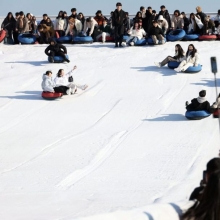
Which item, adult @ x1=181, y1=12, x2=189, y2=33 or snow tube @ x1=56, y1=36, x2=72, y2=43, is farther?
snow tube @ x1=56, y1=36, x2=72, y2=43

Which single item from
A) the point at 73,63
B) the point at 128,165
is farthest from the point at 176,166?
the point at 73,63

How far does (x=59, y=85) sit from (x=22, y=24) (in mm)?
7392

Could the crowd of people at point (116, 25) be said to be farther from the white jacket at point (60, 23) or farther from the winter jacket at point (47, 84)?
the winter jacket at point (47, 84)

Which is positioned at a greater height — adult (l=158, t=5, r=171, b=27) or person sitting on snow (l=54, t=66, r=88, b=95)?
adult (l=158, t=5, r=171, b=27)

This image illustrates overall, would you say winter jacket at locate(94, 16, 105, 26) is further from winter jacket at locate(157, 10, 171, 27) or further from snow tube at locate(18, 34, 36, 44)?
snow tube at locate(18, 34, 36, 44)

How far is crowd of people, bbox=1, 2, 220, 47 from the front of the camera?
26000 millimetres

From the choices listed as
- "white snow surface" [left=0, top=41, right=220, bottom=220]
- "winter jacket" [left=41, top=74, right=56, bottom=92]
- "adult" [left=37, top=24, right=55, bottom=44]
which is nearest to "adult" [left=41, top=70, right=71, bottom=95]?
"winter jacket" [left=41, top=74, right=56, bottom=92]

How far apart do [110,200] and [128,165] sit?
9.40ft

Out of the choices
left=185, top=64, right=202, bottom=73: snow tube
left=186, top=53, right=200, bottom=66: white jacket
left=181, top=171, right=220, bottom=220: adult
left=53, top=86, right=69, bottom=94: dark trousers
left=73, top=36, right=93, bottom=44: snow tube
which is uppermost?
left=181, top=171, right=220, bottom=220: adult

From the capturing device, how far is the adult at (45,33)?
2734cm

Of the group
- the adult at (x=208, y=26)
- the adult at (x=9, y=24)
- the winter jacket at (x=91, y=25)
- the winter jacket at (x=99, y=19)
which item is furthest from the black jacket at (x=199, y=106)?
the adult at (x=9, y=24)

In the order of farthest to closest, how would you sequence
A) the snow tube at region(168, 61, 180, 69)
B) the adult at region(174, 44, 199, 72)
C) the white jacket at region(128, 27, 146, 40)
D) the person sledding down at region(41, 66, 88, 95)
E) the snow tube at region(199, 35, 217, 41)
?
the snow tube at region(199, 35, 217, 41) → the white jacket at region(128, 27, 146, 40) → the snow tube at region(168, 61, 180, 69) → the adult at region(174, 44, 199, 72) → the person sledding down at region(41, 66, 88, 95)

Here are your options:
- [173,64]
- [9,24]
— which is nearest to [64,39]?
[9,24]

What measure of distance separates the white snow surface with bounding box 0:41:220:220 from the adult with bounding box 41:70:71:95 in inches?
10.9
